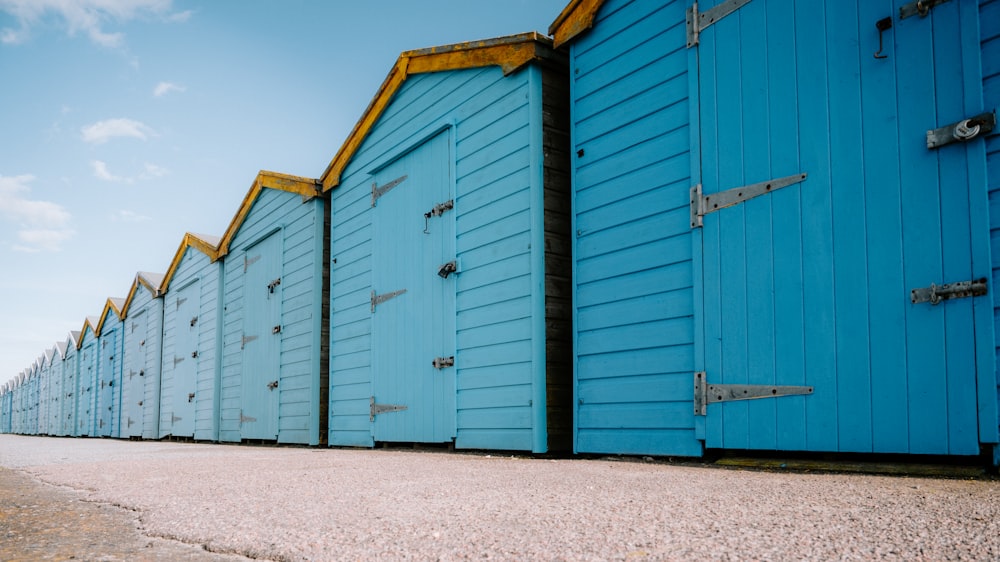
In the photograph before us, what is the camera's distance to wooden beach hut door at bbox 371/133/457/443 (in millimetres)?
6305

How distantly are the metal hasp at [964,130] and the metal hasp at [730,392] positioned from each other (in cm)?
126

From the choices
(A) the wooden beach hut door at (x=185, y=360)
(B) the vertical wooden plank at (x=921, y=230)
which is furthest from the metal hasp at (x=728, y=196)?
(A) the wooden beach hut door at (x=185, y=360)

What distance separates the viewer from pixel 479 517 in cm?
225

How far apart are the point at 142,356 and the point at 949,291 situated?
17.1 metres

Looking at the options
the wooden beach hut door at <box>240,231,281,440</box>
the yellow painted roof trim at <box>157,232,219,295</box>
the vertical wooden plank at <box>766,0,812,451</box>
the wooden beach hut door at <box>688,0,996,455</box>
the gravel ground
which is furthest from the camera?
the yellow painted roof trim at <box>157,232,219,295</box>

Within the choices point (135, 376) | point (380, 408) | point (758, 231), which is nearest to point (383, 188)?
point (380, 408)

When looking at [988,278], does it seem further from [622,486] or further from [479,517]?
[479,517]

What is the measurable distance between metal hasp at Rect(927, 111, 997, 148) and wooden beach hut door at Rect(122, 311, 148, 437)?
659 inches

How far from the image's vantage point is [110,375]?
66.4 feet

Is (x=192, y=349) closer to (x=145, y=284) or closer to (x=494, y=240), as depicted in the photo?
(x=145, y=284)

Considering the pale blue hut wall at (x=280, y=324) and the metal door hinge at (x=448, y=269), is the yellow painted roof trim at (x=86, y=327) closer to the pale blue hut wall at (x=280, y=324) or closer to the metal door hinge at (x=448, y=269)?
the pale blue hut wall at (x=280, y=324)

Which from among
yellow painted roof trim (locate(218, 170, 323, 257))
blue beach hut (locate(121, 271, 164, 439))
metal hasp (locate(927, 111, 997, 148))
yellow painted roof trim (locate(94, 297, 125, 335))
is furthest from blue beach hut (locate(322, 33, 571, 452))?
yellow painted roof trim (locate(94, 297, 125, 335))

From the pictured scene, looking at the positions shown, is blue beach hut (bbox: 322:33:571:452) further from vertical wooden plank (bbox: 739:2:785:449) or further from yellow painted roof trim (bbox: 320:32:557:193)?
vertical wooden plank (bbox: 739:2:785:449)

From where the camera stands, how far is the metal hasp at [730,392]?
3766 millimetres
